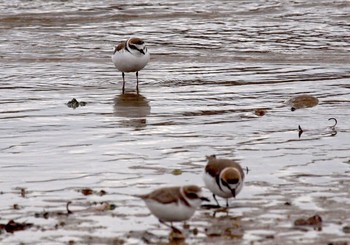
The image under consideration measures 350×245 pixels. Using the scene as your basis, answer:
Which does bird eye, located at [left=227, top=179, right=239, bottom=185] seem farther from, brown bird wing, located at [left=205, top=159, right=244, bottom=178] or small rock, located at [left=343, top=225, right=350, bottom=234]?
small rock, located at [left=343, top=225, right=350, bottom=234]

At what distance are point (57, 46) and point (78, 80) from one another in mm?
4198

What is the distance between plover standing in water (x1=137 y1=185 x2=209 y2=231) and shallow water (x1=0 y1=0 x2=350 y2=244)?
0.64ft

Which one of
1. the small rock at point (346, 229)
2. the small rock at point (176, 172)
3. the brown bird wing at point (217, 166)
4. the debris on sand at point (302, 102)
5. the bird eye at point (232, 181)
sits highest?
the debris on sand at point (302, 102)

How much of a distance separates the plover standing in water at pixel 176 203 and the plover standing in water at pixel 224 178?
60 centimetres

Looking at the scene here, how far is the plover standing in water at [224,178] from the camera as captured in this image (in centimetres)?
798

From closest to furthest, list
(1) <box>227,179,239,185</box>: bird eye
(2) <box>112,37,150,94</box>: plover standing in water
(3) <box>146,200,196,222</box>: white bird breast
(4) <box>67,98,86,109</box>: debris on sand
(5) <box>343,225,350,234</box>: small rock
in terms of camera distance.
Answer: (3) <box>146,200,196,222</box>: white bird breast
(5) <box>343,225,350,234</box>: small rock
(1) <box>227,179,239,185</box>: bird eye
(4) <box>67,98,86,109</box>: debris on sand
(2) <box>112,37,150,94</box>: plover standing in water

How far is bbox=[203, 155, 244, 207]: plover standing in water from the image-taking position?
7.98 metres

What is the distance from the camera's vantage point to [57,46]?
64.7 ft

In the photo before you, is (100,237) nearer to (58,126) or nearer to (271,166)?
(271,166)

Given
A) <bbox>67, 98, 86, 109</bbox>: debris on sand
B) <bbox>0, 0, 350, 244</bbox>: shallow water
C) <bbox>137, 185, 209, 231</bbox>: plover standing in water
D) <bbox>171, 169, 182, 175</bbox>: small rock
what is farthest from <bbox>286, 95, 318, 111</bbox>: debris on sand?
<bbox>137, 185, 209, 231</bbox>: plover standing in water

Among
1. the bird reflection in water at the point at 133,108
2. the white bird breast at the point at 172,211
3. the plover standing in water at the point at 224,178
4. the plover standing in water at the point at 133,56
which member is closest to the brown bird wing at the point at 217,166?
the plover standing in water at the point at 224,178

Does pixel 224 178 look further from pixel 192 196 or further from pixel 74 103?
pixel 74 103

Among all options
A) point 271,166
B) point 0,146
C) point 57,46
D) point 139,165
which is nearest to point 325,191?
point 271,166

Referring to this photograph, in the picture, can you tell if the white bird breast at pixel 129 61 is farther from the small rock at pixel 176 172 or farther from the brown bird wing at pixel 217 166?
the brown bird wing at pixel 217 166
